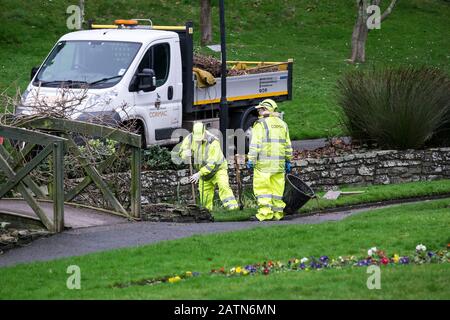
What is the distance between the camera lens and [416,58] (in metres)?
40.2

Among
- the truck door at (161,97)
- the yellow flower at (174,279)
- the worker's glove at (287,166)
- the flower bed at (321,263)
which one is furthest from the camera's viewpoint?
the truck door at (161,97)

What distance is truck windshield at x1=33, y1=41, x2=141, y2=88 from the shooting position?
59.8 feet

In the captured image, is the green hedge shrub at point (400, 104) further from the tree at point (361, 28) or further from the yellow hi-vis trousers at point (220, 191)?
the tree at point (361, 28)

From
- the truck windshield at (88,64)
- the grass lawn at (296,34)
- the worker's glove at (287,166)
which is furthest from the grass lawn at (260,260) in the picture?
the grass lawn at (296,34)

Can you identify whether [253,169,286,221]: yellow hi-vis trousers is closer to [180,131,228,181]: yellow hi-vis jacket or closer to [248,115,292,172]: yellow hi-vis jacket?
[248,115,292,172]: yellow hi-vis jacket

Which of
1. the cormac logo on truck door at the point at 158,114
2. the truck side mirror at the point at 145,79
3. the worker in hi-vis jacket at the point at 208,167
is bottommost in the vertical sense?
the worker in hi-vis jacket at the point at 208,167

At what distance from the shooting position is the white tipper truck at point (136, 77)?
18.0 meters

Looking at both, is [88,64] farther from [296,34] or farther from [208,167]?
[296,34]

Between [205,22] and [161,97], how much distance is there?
18.9m

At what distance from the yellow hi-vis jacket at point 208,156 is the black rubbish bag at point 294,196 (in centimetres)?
111

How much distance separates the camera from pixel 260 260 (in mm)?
10930

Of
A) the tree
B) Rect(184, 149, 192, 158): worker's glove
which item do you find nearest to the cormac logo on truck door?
Rect(184, 149, 192, 158): worker's glove

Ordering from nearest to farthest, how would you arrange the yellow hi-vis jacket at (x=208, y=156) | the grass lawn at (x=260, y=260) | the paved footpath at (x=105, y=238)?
the grass lawn at (x=260, y=260) → the paved footpath at (x=105, y=238) → the yellow hi-vis jacket at (x=208, y=156)

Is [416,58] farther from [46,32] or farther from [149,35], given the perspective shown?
[149,35]
